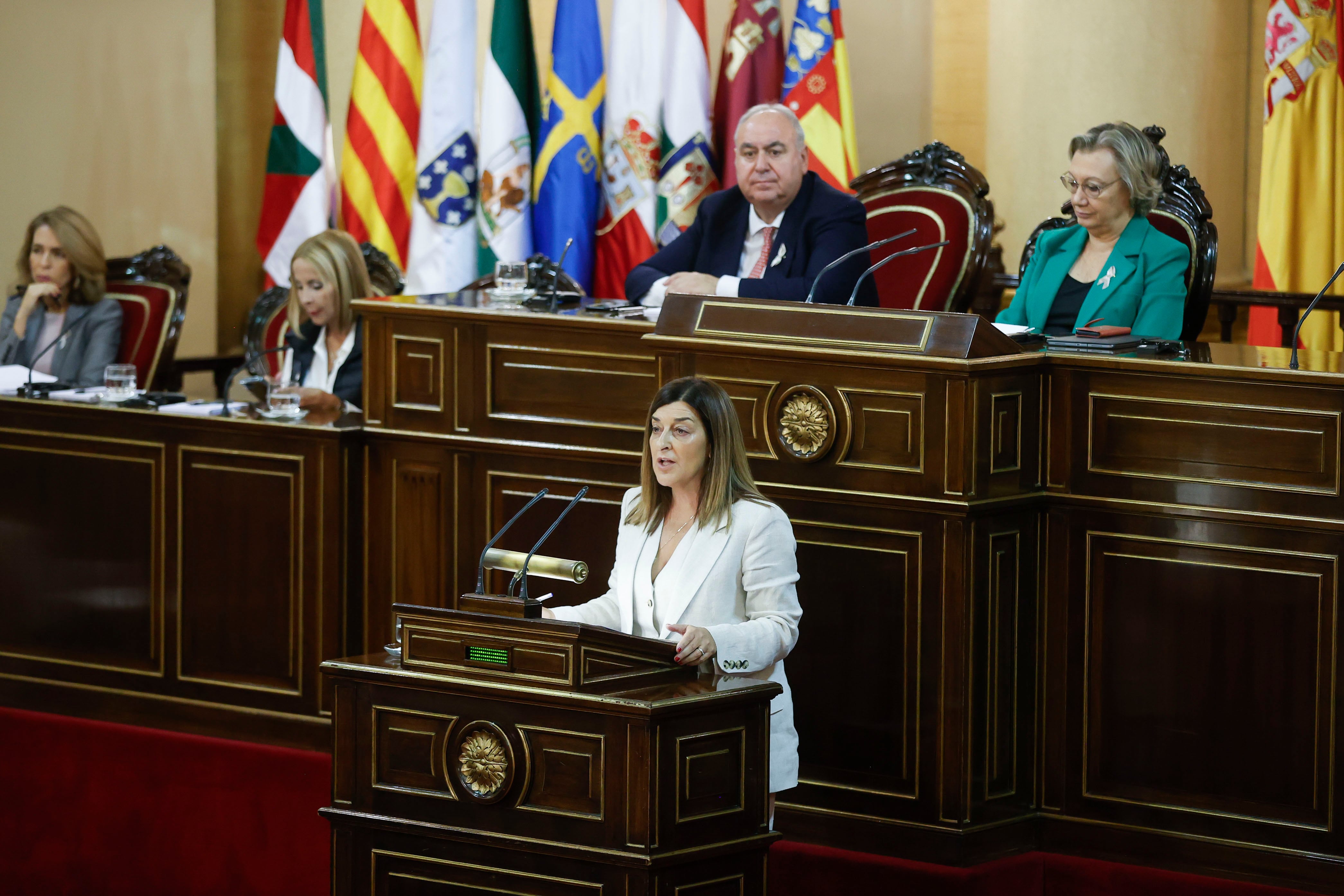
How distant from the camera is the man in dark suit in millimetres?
4172

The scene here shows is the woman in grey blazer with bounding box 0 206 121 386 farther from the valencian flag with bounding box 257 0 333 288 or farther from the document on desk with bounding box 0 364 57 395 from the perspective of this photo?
the valencian flag with bounding box 257 0 333 288

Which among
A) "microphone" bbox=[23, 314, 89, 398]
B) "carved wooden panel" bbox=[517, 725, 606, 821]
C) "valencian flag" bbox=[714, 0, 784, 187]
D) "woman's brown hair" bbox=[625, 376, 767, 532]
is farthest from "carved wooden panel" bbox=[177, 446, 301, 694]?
"valencian flag" bbox=[714, 0, 784, 187]

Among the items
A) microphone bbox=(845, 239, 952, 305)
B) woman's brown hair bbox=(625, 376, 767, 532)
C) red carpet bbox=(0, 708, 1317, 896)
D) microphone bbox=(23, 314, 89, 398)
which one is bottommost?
red carpet bbox=(0, 708, 1317, 896)

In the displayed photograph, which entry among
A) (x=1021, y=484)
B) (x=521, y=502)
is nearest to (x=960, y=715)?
(x=1021, y=484)

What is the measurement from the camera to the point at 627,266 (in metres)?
5.96

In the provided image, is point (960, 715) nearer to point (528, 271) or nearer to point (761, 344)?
point (761, 344)

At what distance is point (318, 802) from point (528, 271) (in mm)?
1389

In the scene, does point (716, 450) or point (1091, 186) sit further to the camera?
point (1091, 186)

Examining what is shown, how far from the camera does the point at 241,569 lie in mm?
4297

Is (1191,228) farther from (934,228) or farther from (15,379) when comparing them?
(15,379)

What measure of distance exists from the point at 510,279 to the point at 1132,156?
1488mm

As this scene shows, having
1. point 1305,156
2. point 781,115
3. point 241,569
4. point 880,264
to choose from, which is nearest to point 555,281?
point 781,115

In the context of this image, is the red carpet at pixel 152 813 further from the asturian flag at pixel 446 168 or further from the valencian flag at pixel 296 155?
the valencian flag at pixel 296 155

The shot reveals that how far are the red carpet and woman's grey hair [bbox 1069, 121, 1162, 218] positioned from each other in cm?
222
